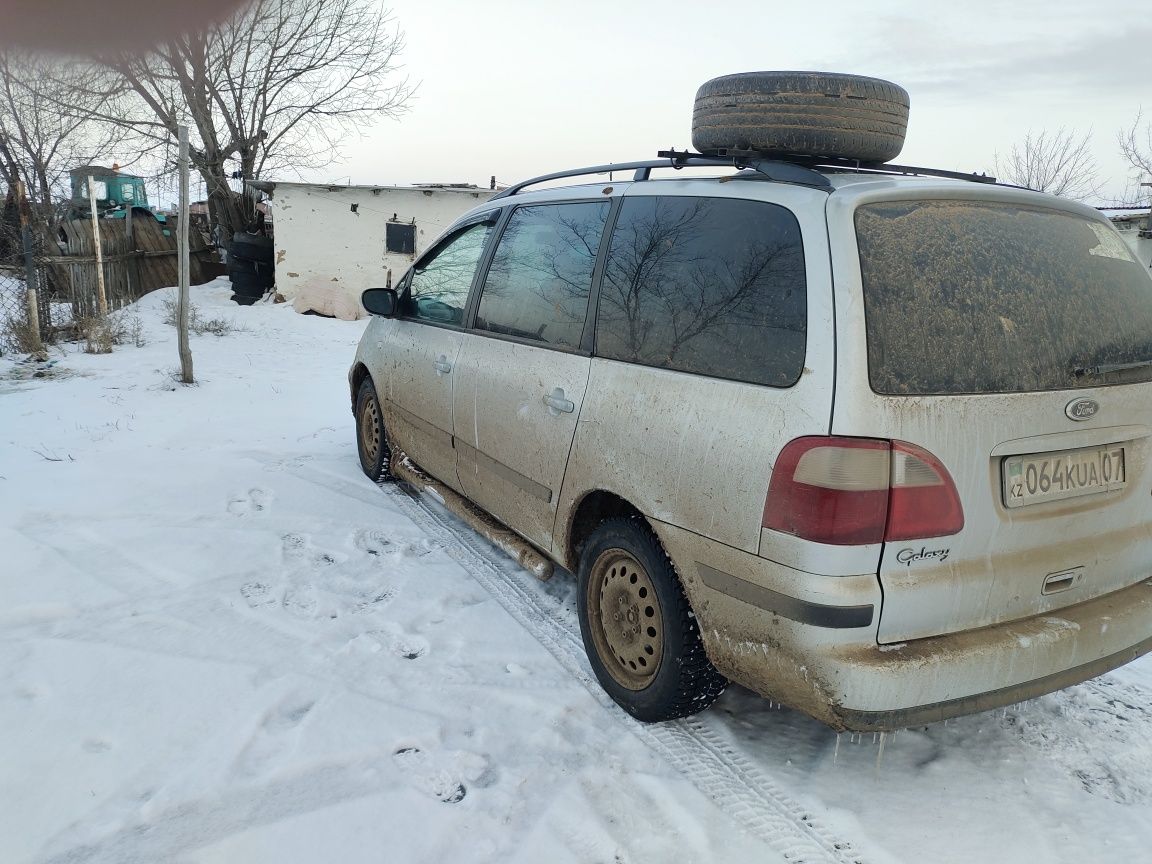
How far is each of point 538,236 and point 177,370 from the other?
692 cm

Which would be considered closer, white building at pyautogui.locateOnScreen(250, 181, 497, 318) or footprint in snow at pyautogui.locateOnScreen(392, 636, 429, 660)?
footprint in snow at pyautogui.locateOnScreen(392, 636, 429, 660)

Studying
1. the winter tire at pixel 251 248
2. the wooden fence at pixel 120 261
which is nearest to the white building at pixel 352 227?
the winter tire at pixel 251 248

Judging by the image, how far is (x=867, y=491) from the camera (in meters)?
2.06

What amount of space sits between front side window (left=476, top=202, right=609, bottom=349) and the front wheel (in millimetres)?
793

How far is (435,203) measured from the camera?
60.3 ft

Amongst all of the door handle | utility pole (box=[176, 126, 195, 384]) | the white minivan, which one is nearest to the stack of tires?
utility pole (box=[176, 126, 195, 384])

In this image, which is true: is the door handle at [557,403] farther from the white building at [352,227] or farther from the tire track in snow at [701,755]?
the white building at [352,227]

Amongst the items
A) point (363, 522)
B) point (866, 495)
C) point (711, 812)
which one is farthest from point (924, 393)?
point (363, 522)

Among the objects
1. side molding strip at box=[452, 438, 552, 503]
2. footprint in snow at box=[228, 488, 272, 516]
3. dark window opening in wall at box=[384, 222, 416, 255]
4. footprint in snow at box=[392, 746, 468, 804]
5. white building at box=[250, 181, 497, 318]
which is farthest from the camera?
dark window opening in wall at box=[384, 222, 416, 255]

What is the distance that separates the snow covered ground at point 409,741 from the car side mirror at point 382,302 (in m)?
1.29

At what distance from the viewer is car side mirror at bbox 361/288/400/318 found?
4652 millimetres

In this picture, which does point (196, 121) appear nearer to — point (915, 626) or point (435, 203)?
point (435, 203)

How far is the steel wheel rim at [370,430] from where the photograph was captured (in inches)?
Result: 203

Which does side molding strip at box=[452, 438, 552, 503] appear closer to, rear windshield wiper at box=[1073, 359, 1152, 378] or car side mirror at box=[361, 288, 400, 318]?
car side mirror at box=[361, 288, 400, 318]
